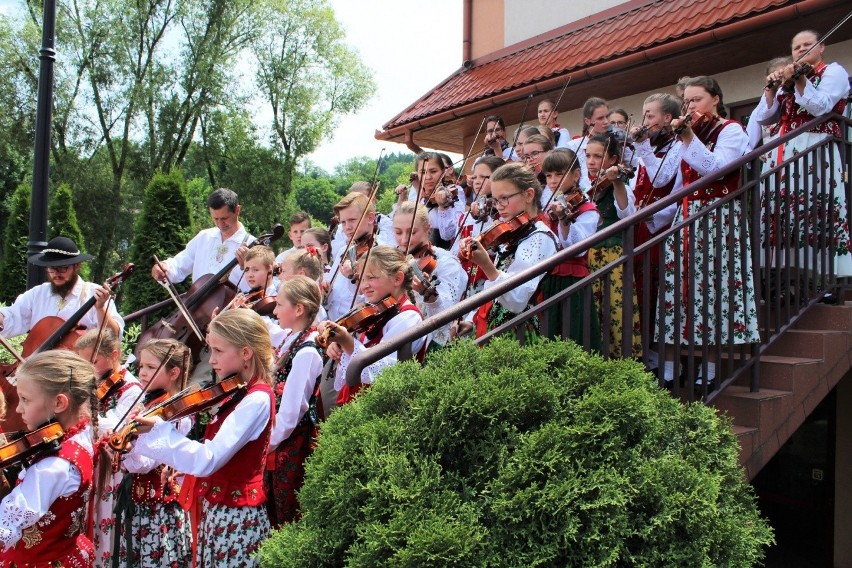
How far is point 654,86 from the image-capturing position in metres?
9.15

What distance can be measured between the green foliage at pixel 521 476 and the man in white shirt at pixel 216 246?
4237 millimetres

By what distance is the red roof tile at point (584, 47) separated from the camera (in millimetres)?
7684

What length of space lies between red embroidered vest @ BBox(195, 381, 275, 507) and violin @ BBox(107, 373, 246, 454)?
14 centimetres

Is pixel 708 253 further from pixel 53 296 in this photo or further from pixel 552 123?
pixel 53 296

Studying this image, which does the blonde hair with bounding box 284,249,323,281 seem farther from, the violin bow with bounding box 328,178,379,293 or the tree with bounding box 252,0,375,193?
the tree with bounding box 252,0,375,193

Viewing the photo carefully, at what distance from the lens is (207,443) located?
3357 mm

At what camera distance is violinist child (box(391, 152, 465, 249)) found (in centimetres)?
667

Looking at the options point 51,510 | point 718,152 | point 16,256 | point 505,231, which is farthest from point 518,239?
point 16,256

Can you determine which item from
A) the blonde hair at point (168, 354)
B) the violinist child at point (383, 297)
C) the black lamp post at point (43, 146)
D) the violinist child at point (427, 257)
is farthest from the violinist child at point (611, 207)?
the black lamp post at point (43, 146)

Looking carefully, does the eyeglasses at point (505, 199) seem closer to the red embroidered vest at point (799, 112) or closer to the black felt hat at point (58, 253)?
the red embroidered vest at point (799, 112)

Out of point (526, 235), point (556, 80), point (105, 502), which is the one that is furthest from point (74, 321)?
point (556, 80)

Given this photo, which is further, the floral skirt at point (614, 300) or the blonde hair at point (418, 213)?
the blonde hair at point (418, 213)

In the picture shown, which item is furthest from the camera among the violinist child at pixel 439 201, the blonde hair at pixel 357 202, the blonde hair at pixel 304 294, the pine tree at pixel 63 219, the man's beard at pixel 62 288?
the pine tree at pixel 63 219

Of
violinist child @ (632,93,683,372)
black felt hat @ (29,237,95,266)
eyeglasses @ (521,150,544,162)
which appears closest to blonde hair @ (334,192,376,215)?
eyeglasses @ (521,150,544,162)
